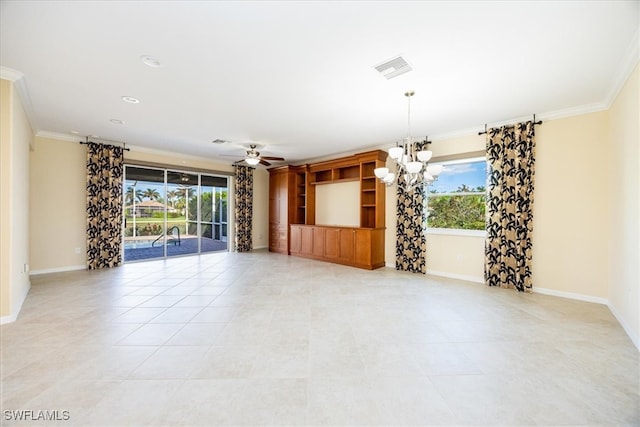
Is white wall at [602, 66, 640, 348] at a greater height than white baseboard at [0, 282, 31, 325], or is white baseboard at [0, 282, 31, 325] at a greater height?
white wall at [602, 66, 640, 348]

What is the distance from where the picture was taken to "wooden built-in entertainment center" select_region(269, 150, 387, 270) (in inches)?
238

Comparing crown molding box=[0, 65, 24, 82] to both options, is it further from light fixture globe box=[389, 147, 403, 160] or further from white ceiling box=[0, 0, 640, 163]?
light fixture globe box=[389, 147, 403, 160]

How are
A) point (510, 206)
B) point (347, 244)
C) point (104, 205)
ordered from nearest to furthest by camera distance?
point (510, 206), point (104, 205), point (347, 244)

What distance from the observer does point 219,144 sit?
19.6 ft

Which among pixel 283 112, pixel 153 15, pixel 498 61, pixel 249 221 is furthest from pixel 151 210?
pixel 498 61

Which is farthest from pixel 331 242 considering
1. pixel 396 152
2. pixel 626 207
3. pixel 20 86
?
pixel 20 86

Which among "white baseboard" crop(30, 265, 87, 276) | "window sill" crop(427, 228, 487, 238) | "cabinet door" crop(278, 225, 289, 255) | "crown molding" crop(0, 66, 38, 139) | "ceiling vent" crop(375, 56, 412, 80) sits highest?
"crown molding" crop(0, 66, 38, 139)

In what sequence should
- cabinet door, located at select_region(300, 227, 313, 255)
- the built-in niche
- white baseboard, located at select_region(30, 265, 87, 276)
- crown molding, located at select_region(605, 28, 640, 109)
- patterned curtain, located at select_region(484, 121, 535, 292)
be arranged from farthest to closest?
cabinet door, located at select_region(300, 227, 313, 255)
the built-in niche
white baseboard, located at select_region(30, 265, 87, 276)
patterned curtain, located at select_region(484, 121, 535, 292)
crown molding, located at select_region(605, 28, 640, 109)

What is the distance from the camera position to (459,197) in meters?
5.26

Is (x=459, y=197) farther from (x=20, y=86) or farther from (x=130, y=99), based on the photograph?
(x=20, y=86)

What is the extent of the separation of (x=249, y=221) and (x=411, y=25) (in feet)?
23.8

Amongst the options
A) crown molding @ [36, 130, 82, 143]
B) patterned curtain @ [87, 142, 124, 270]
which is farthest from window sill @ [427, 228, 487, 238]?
crown molding @ [36, 130, 82, 143]

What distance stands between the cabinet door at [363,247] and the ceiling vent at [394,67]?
3585mm

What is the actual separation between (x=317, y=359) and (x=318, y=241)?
473 cm
